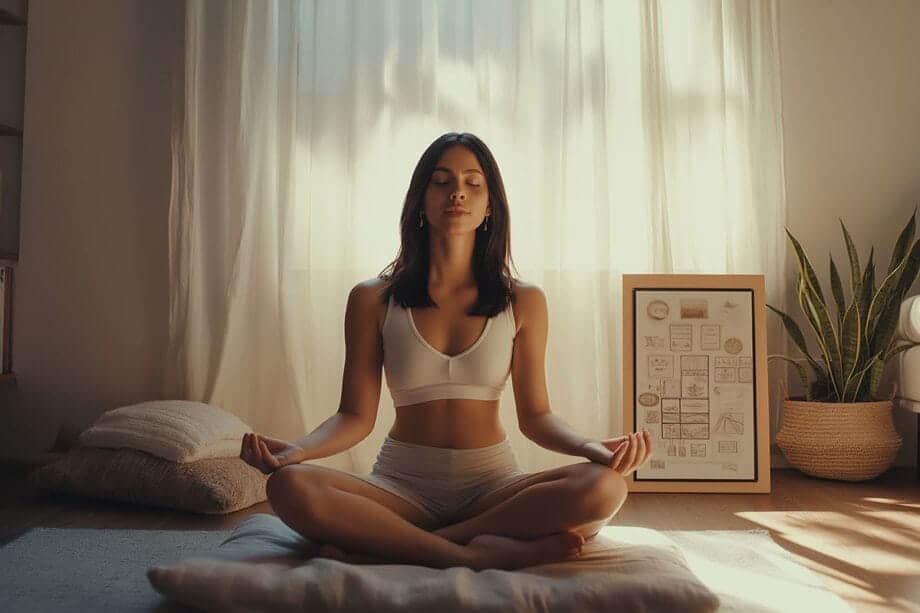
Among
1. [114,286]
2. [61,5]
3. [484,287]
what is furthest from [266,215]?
[484,287]

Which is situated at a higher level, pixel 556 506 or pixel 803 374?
pixel 803 374

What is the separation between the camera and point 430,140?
348 cm

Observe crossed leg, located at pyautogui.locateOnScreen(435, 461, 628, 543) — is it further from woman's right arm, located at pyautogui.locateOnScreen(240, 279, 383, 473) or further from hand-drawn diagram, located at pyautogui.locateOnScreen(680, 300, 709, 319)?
hand-drawn diagram, located at pyautogui.locateOnScreen(680, 300, 709, 319)

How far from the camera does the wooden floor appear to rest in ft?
6.86

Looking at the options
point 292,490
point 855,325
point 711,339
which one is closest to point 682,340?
point 711,339

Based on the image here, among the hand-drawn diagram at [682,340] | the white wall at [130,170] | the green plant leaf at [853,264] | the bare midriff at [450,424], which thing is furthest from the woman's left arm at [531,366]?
the white wall at [130,170]

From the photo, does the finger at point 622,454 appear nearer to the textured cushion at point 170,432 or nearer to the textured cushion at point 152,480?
the textured cushion at point 152,480

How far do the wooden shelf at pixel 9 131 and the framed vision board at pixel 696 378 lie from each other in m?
2.35

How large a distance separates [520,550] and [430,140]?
6.59 ft

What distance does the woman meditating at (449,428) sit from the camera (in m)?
1.80

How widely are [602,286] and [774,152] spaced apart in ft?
2.58

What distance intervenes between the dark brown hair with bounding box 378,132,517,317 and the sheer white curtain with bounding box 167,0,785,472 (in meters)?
1.18

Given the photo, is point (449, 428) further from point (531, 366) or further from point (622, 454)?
point (622, 454)

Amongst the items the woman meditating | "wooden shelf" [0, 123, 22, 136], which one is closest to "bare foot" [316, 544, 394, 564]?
the woman meditating
